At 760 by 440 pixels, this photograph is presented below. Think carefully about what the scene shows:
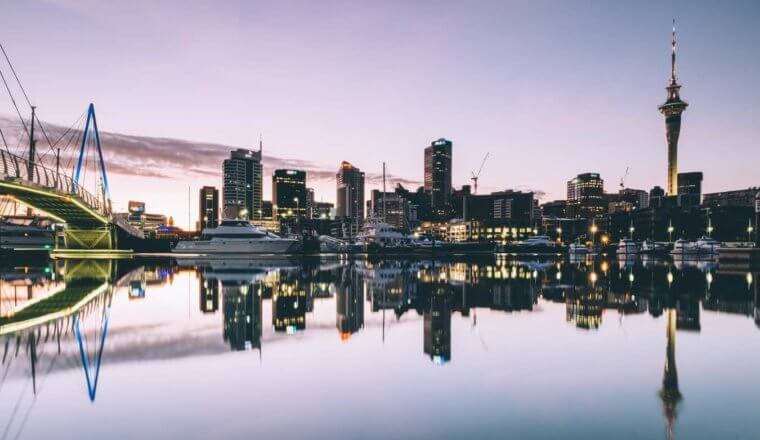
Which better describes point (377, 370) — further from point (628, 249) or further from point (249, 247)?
point (628, 249)

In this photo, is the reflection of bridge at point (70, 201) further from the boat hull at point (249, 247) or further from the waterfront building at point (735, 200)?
the waterfront building at point (735, 200)

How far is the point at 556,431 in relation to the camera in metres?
6.03

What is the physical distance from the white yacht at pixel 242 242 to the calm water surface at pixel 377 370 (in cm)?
5229

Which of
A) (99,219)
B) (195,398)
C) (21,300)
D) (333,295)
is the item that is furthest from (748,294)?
(99,219)

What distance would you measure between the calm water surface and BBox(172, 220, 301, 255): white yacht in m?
52.3

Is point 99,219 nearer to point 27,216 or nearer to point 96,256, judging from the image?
point 96,256

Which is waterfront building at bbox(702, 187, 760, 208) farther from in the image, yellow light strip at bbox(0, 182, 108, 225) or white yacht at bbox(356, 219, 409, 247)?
yellow light strip at bbox(0, 182, 108, 225)

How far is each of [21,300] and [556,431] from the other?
64.8 feet

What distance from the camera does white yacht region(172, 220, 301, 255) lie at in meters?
69.6

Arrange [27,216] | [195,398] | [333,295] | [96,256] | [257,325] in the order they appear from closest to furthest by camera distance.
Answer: [195,398]
[257,325]
[333,295]
[96,256]
[27,216]

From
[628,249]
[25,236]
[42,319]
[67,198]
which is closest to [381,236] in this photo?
[628,249]

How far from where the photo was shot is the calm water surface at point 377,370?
6293 millimetres

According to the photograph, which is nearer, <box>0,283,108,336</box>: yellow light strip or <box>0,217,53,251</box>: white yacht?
<box>0,283,108,336</box>: yellow light strip

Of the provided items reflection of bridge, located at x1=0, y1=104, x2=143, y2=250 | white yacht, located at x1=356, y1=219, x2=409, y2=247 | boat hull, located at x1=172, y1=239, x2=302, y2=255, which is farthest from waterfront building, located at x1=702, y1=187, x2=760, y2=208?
reflection of bridge, located at x1=0, y1=104, x2=143, y2=250
